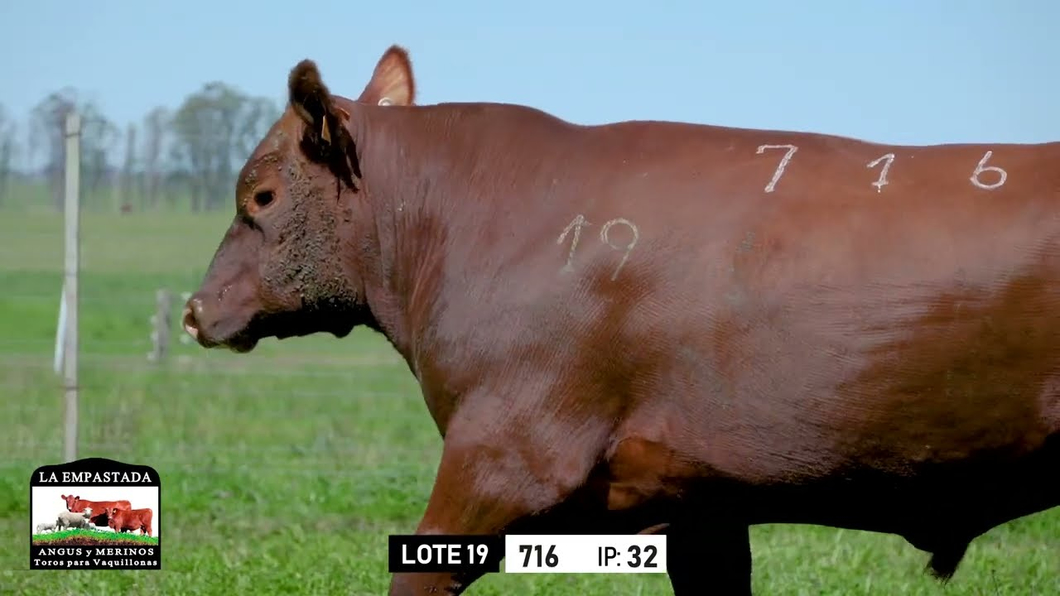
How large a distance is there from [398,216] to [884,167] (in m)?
1.52

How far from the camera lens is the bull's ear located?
5.09 m

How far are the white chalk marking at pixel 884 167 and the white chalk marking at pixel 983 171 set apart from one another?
0.23 metres

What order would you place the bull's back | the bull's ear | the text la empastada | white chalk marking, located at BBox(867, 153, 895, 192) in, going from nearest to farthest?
the bull's back < white chalk marking, located at BBox(867, 153, 895, 192) < the bull's ear < the text la empastada

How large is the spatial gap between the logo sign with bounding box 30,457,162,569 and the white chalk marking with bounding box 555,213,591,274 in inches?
129

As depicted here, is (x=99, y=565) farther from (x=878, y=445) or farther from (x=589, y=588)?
(x=878, y=445)

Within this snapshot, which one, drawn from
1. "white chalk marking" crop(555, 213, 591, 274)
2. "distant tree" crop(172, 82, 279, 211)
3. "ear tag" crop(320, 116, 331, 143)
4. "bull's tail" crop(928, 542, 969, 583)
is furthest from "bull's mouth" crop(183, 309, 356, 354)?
"distant tree" crop(172, 82, 279, 211)

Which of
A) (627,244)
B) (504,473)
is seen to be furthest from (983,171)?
(504,473)

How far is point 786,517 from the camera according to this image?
4164mm

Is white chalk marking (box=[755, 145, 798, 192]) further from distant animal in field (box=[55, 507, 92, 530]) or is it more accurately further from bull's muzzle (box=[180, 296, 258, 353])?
distant animal in field (box=[55, 507, 92, 530])

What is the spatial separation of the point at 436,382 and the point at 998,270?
1.62 meters

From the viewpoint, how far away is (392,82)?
513 centimetres

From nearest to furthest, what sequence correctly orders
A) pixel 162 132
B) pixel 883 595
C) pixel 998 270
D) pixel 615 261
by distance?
pixel 998 270 → pixel 615 261 → pixel 883 595 → pixel 162 132

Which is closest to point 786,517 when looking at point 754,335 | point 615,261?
point 754,335

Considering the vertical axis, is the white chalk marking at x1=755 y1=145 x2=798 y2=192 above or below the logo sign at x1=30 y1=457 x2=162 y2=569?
above
